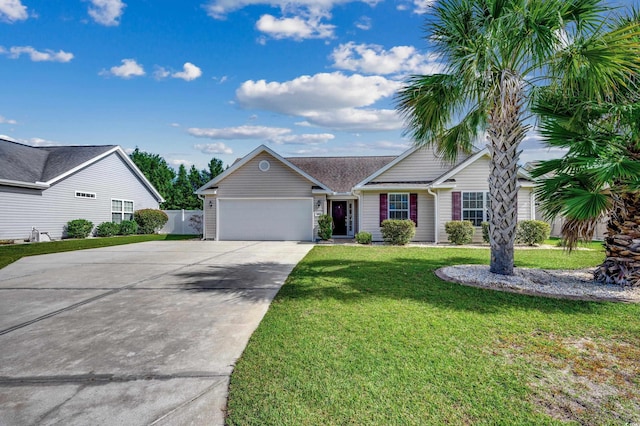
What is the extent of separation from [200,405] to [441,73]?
24.9ft

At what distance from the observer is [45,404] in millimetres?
2566

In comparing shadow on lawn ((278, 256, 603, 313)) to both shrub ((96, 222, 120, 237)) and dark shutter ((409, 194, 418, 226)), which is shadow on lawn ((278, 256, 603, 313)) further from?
shrub ((96, 222, 120, 237))

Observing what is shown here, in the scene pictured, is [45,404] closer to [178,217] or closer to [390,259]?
[390,259]

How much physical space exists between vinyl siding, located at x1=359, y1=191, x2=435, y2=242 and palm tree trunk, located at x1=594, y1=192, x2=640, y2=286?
351 inches

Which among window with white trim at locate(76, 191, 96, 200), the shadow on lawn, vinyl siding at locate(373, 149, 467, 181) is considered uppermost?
vinyl siding at locate(373, 149, 467, 181)

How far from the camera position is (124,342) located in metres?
3.76

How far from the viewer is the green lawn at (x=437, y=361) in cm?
238

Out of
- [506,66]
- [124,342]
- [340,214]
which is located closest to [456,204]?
[340,214]

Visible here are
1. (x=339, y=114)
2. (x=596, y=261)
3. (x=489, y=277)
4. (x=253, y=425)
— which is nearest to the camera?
(x=253, y=425)

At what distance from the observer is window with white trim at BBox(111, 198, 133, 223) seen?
21.0 meters

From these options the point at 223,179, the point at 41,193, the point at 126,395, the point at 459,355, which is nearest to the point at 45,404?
the point at 126,395

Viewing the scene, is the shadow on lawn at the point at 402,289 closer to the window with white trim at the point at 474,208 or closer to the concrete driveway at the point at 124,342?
the concrete driveway at the point at 124,342

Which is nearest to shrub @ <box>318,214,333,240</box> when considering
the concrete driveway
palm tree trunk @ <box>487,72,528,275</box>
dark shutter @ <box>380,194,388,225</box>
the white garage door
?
the white garage door

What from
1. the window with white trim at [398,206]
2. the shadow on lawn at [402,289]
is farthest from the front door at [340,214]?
the shadow on lawn at [402,289]
